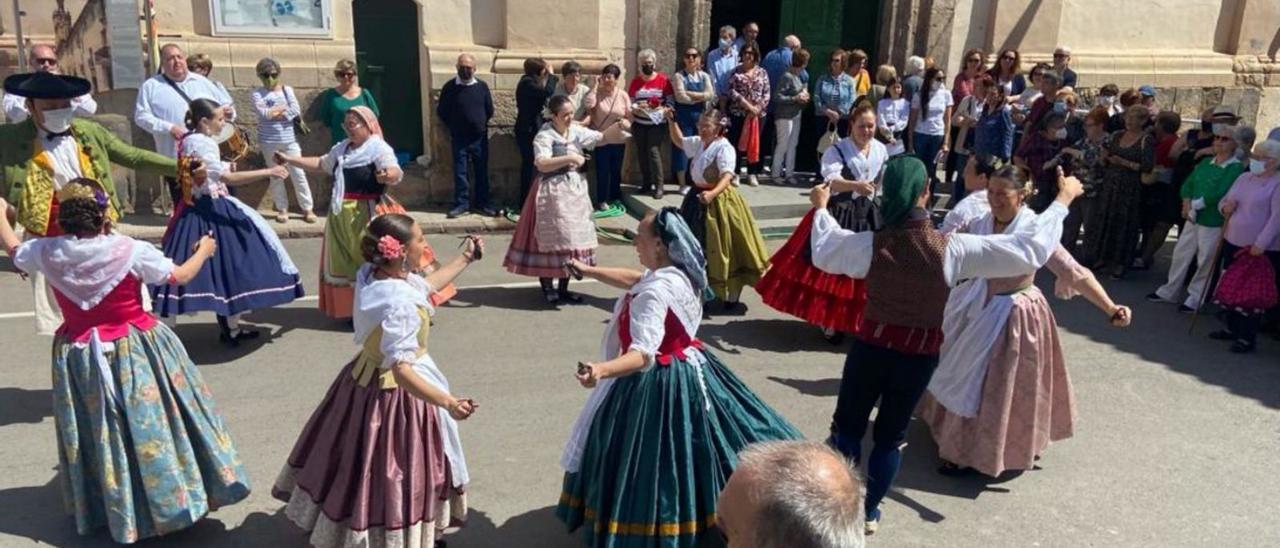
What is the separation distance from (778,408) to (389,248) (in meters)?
2.93

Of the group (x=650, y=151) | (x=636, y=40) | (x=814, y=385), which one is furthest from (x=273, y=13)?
(x=814, y=385)

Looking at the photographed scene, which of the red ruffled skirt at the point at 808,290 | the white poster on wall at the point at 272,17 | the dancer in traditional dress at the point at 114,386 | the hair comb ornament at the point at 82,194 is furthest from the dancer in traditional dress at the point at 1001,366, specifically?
the white poster on wall at the point at 272,17


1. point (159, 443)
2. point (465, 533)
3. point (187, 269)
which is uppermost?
point (187, 269)

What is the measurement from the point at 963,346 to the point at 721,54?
7.04 m

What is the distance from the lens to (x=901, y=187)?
13.4ft

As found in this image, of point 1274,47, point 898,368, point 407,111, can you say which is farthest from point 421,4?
point 1274,47

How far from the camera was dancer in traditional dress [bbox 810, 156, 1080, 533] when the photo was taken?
4.15 m

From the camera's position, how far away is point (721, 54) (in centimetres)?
1161

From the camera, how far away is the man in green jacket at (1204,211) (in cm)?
812

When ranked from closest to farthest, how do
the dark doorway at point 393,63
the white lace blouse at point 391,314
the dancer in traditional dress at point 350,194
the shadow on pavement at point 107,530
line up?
the white lace blouse at point 391,314
the shadow on pavement at point 107,530
the dancer in traditional dress at point 350,194
the dark doorway at point 393,63

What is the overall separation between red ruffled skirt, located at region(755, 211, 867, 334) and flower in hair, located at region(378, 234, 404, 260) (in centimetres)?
367

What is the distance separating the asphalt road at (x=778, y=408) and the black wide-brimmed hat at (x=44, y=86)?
5.56ft

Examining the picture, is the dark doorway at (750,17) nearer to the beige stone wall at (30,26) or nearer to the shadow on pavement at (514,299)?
the shadow on pavement at (514,299)

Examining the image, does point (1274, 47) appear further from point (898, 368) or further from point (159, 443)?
point (159, 443)
